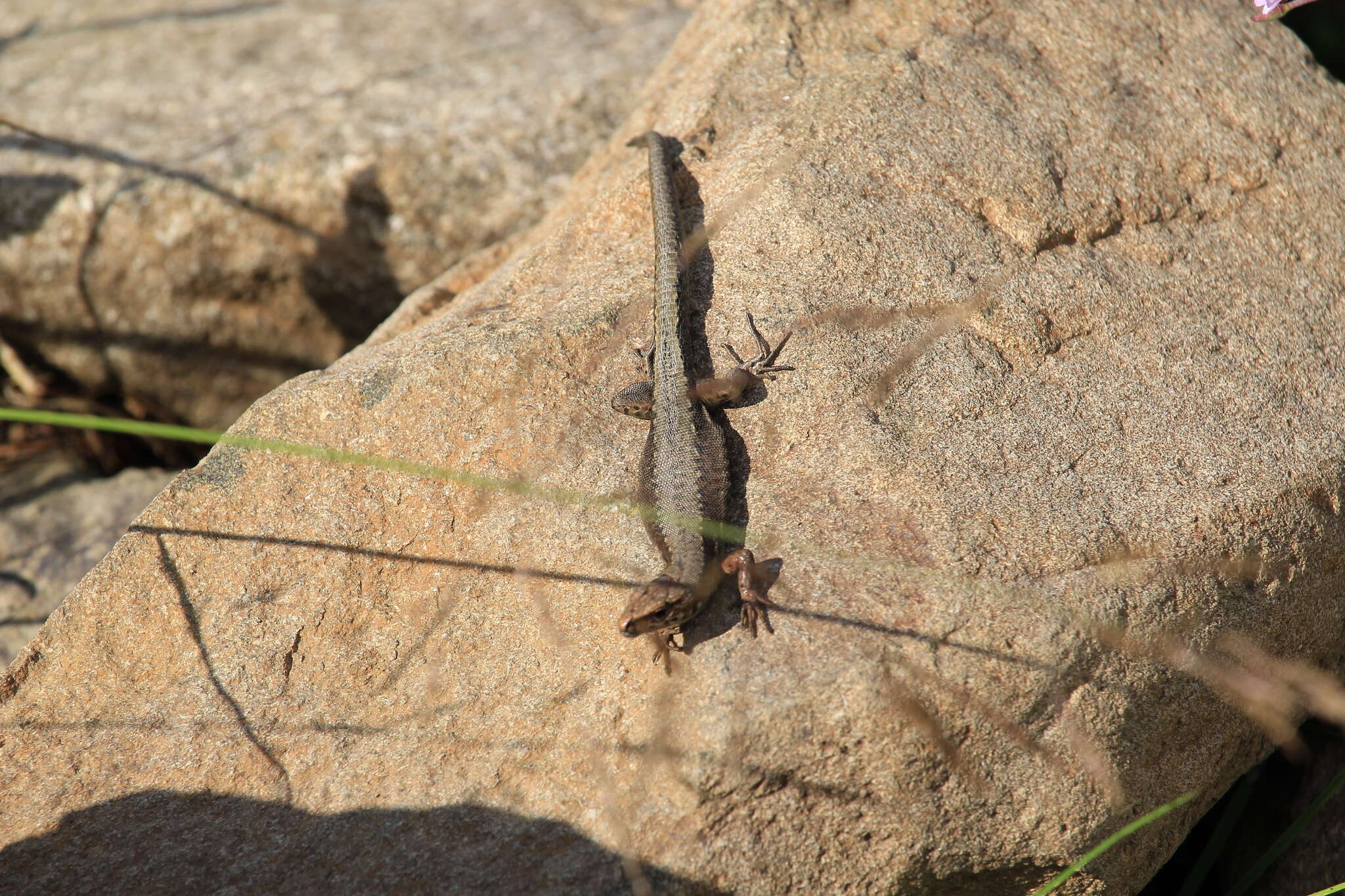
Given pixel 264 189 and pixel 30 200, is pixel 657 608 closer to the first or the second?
pixel 264 189

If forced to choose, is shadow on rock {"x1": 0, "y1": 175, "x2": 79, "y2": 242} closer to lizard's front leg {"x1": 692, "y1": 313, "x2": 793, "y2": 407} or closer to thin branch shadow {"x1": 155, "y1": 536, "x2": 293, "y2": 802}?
thin branch shadow {"x1": 155, "y1": 536, "x2": 293, "y2": 802}

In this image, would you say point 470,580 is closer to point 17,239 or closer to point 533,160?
point 533,160

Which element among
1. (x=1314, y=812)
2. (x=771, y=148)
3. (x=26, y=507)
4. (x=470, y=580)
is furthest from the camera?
(x=26, y=507)

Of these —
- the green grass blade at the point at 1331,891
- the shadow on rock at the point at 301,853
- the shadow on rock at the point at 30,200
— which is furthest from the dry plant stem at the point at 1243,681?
the shadow on rock at the point at 30,200

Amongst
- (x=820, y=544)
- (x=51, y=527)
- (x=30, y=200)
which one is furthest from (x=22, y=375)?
(x=820, y=544)

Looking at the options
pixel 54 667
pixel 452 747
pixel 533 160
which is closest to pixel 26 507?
pixel 54 667

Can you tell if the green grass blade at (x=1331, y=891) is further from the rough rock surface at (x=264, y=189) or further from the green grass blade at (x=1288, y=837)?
the rough rock surface at (x=264, y=189)
